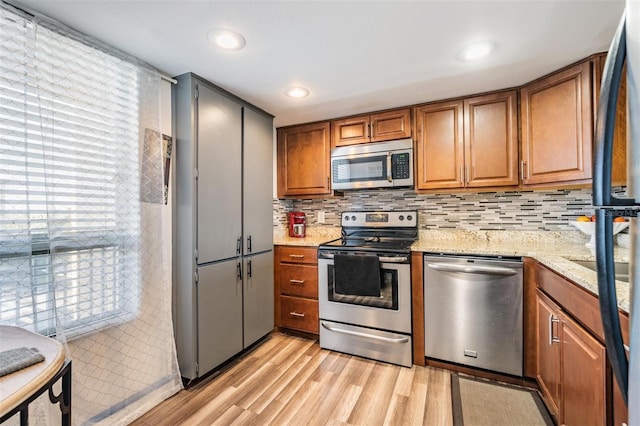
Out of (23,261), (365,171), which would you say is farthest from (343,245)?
(23,261)

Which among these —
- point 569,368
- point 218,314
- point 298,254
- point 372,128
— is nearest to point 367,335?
point 298,254

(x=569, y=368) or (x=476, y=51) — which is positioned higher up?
(x=476, y=51)

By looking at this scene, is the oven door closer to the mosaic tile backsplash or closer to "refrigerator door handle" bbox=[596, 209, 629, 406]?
the mosaic tile backsplash

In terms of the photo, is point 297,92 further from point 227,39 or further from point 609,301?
point 609,301

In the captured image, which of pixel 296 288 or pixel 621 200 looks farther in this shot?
pixel 296 288

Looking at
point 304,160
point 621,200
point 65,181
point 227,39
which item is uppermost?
point 227,39

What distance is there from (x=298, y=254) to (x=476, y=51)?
198 cm

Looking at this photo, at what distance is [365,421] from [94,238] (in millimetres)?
1771

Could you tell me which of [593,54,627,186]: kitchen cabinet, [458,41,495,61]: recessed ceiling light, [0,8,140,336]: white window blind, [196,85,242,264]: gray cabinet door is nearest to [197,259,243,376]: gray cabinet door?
[196,85,242,264]: gray cabinet door

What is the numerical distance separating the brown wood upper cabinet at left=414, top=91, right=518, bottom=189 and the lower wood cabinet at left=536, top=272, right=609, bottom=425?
968 mm

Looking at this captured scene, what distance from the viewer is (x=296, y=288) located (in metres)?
2.64

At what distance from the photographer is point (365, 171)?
104 inches

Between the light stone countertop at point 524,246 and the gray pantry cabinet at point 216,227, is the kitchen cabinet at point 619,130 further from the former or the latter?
the gray pantry cabinet at point 216,227

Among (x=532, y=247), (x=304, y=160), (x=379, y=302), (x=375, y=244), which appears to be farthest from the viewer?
(x=304, y=160)
